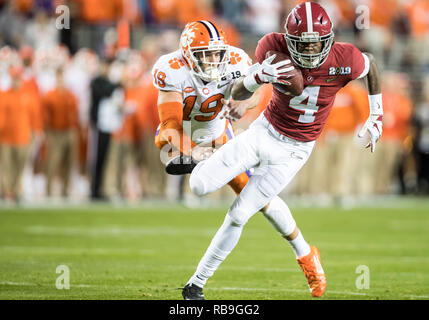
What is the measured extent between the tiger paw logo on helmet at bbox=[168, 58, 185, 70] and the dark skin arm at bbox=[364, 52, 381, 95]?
4.64ft

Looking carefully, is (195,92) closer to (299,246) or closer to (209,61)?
(209,61)

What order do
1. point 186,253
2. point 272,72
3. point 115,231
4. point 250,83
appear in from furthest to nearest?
point 115,231 → point 186,253 → point 250,83 → point 272,72

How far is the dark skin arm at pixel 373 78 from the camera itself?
6.04 metres

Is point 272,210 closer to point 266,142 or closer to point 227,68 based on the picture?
point 266,142

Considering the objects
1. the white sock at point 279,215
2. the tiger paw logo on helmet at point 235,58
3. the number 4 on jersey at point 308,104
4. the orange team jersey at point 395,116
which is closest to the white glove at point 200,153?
the white sock at point 279,215

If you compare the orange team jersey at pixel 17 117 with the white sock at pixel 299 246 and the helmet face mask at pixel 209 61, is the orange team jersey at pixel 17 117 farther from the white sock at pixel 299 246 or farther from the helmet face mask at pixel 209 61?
the white sock at pixel 299 246

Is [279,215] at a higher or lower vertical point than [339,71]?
lower

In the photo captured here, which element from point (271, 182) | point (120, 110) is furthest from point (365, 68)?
point (120, 110)

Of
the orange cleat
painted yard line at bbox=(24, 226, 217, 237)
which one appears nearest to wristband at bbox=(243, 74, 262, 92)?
the orange cleat

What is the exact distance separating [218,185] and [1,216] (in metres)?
6.36

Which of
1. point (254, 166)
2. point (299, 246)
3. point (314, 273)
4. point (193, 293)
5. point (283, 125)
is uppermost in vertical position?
point (283, 125)

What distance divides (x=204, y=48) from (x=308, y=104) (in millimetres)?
885

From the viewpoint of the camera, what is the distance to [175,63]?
658cm

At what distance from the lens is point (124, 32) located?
15.6 m
